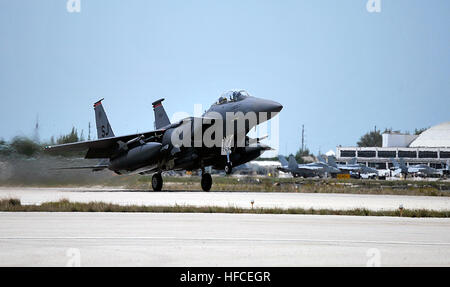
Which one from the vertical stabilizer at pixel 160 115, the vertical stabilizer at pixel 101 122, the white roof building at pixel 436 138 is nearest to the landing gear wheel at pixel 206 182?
the vertical stabilizer at pixel 160 115

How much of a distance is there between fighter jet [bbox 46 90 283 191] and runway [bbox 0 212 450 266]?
451 inches

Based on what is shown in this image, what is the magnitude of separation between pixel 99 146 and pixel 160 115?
4.26 meters

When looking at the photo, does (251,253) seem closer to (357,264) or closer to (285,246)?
(285,246)

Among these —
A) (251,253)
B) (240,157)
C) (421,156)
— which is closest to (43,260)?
(251,253)

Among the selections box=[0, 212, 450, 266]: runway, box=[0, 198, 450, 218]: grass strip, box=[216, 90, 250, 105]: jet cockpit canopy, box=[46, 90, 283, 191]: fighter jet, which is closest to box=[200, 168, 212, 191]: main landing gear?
box=[46, 90, 283, 191]: fighter jet

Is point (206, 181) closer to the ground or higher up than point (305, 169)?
closer to the ground

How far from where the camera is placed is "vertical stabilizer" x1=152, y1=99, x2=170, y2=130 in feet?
105

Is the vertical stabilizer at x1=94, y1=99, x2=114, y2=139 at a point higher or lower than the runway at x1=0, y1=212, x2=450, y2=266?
higher

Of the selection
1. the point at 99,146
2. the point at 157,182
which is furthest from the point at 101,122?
the point at 157,182

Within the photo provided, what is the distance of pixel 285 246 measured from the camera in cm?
938

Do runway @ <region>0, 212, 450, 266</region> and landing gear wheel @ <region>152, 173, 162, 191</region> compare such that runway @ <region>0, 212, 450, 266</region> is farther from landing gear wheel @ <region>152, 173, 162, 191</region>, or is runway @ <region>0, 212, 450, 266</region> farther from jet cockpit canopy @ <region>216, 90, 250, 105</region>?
landing gear wheel @ <region>152, 173, 162, 191</region>

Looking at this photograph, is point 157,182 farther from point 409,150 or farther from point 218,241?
point 409,150

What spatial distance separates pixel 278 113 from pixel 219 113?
2891 mm

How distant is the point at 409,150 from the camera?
11719cm
